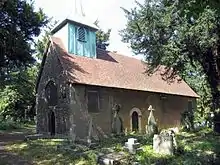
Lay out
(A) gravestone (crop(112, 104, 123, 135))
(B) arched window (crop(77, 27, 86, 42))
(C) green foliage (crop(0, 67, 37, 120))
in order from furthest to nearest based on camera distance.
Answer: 1. (C) green foliage (crop(0, 67, 37, 120))
2. (B) arched window (crop(77, 27, 86, 42))
3. (A) gravestone (crop(112, 104, 123, 135))

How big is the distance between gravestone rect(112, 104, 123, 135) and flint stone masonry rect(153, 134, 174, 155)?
9.22 m

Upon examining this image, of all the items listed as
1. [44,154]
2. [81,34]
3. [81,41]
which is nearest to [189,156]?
[44,154]

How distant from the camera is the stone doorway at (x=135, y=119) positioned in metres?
29.1

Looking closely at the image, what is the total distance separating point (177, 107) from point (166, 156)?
20322 mm

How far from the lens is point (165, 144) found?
15227 millimetres

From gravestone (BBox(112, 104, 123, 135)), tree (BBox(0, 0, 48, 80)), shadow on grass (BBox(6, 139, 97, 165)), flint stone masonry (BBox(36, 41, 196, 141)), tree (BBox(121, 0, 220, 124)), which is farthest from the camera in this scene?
gravestone (BBox(112, 104, 123, 135))

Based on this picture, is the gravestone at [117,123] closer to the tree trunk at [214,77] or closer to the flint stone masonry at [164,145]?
the tree trunk at [214,77]

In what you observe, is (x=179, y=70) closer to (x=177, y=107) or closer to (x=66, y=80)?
(x=66, y=80)

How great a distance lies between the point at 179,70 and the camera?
23.7m

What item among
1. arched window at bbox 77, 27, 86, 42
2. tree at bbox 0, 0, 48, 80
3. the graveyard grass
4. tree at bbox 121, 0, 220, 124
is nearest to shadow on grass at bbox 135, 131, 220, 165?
the graveyard grass

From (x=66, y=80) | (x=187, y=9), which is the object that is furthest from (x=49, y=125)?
(x=187, y=9)

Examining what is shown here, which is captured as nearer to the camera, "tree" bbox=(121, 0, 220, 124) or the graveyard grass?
→ the graveyard grass

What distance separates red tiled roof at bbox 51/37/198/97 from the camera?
25656 millimetres

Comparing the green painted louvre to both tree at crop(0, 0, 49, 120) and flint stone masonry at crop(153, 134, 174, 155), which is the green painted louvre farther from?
flint stone masonry at crop(153, 134, 174, 155)
